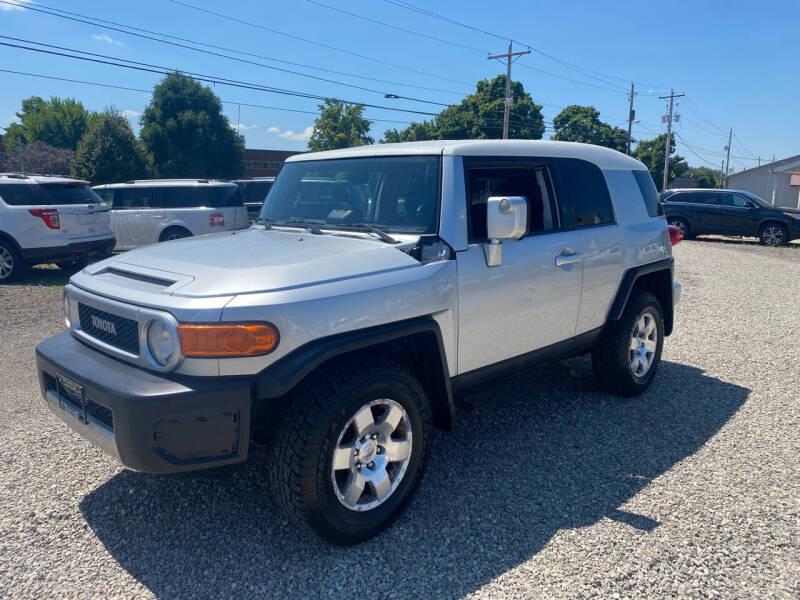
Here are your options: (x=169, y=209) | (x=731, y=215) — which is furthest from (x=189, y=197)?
(x=731, y=215)

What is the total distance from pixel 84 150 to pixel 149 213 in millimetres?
28952

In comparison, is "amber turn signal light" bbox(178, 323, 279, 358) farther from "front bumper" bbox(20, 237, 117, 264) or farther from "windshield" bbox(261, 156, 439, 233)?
"front bumper" bbox(20, 237, 117, 264)

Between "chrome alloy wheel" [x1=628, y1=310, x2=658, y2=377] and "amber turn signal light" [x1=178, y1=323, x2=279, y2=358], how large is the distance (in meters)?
3.41

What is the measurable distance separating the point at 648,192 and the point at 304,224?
10.1 ft

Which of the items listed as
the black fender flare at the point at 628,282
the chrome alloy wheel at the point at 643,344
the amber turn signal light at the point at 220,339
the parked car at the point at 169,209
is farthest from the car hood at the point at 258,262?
the parked car at the point at 169,209

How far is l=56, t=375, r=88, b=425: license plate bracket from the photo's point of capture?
2785 millimetres

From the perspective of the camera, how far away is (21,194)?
1048 centimetres

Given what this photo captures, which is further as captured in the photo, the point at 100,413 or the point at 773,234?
the point at 773,234

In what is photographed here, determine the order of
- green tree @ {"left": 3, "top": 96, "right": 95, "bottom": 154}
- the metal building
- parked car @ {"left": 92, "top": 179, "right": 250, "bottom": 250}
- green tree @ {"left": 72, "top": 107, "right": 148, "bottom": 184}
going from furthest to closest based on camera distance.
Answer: green tree @ {"left": 3, "top": 96, "right": 95, "bottom": 154} → the metal building → green tree @ {"left": 72, "top": 107, "right": 148, "bottom": 184} → parked car @ {"left": 92, "top": 179, "right": 250, "bottom": 250}

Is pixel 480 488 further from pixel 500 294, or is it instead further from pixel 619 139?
pixel 619 139

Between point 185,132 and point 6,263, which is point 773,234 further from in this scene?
point 185,132

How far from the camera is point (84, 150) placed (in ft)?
123

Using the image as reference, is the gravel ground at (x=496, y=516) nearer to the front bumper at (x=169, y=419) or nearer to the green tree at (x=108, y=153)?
the front bumper at (x=169, y=419)

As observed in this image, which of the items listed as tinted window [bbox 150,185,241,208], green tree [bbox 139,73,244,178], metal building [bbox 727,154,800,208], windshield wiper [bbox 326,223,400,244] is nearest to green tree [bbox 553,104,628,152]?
metal building [bbox 727,154,800,208]
